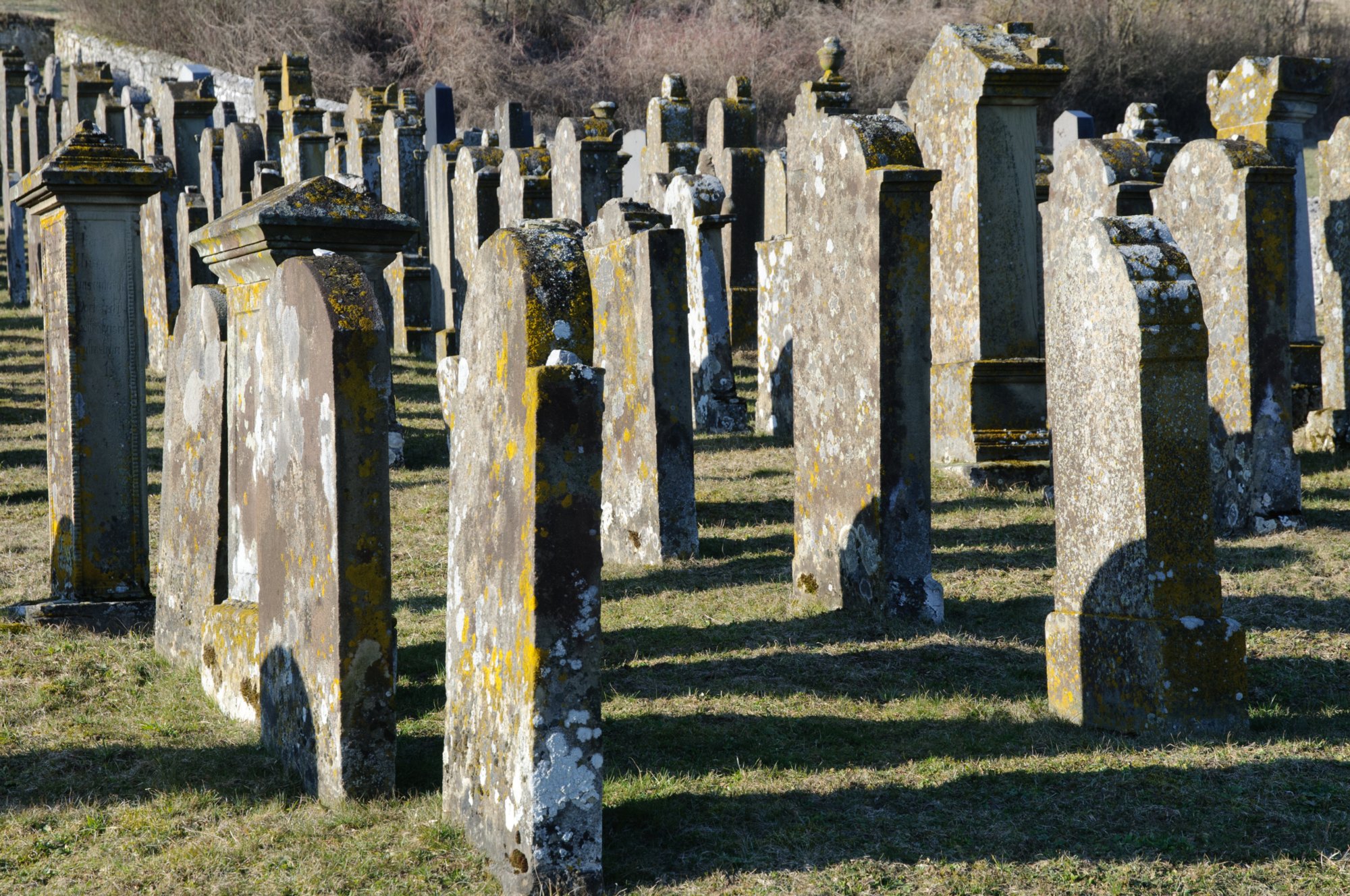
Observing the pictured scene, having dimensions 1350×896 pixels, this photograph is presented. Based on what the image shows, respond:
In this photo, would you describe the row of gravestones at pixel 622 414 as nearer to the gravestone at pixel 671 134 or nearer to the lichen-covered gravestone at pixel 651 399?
the lichen-covered gravestone at pixel 651 399

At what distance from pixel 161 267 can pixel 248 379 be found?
10179 mm

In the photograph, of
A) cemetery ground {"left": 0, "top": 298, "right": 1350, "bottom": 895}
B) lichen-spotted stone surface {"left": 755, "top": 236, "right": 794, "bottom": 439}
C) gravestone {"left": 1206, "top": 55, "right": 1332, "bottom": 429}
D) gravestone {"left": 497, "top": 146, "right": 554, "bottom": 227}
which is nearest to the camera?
cemetery ground {"left": 0, "top": 298, "right": 1350, "bottom": 895}

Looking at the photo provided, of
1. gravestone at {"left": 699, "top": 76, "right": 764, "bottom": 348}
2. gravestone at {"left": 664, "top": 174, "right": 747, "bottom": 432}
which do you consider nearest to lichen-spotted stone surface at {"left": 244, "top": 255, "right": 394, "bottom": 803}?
gravestone at {"left": 664, "top": 174, "right": 747, "bottom": 432}

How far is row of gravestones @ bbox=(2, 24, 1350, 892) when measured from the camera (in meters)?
3.71

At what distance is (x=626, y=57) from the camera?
121 feet

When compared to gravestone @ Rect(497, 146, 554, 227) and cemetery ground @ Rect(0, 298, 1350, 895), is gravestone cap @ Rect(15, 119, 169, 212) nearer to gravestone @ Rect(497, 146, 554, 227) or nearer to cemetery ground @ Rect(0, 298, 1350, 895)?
cemetery ground @ Rect(0, 298, 1350, 895)

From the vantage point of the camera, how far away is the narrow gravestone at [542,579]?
3.58 m

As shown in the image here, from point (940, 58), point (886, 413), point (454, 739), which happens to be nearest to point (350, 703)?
point (454, 739)

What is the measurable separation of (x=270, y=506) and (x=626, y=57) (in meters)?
34.1

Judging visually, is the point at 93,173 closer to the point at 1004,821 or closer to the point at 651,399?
the point at 651,399

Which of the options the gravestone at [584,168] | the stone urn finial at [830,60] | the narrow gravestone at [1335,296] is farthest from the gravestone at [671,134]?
the narrow gravestone at [1335,296]

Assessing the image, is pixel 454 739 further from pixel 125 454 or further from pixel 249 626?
pixel 125 454

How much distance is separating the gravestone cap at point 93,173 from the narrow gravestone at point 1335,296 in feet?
28.2

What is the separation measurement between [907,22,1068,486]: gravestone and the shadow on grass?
5.01 meters
